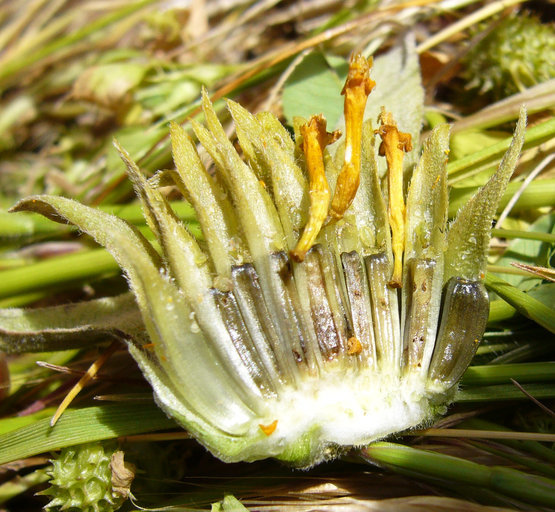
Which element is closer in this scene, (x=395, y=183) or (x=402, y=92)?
(x=395, y=183)

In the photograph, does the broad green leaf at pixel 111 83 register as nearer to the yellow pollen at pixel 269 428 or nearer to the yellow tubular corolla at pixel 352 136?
the yellow tubular corolla at pixel 352 136

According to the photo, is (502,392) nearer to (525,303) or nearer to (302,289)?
(525,303)

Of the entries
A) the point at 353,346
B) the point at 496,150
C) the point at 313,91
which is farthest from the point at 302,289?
the point at 313,91

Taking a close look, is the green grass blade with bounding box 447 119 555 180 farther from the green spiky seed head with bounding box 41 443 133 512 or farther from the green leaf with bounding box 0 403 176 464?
the green spiky seed head with bounding box 41 443 133 512

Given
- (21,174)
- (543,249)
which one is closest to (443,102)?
(543,249)

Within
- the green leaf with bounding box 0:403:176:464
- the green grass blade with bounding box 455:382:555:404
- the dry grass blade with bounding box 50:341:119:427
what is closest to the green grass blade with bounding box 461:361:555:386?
the green grass blade with bounding box 455:382:555:404

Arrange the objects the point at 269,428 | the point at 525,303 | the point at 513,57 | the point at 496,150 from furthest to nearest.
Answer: the point at 513,57
the point at 496,150
the point at 525,303
the point at 269,428
